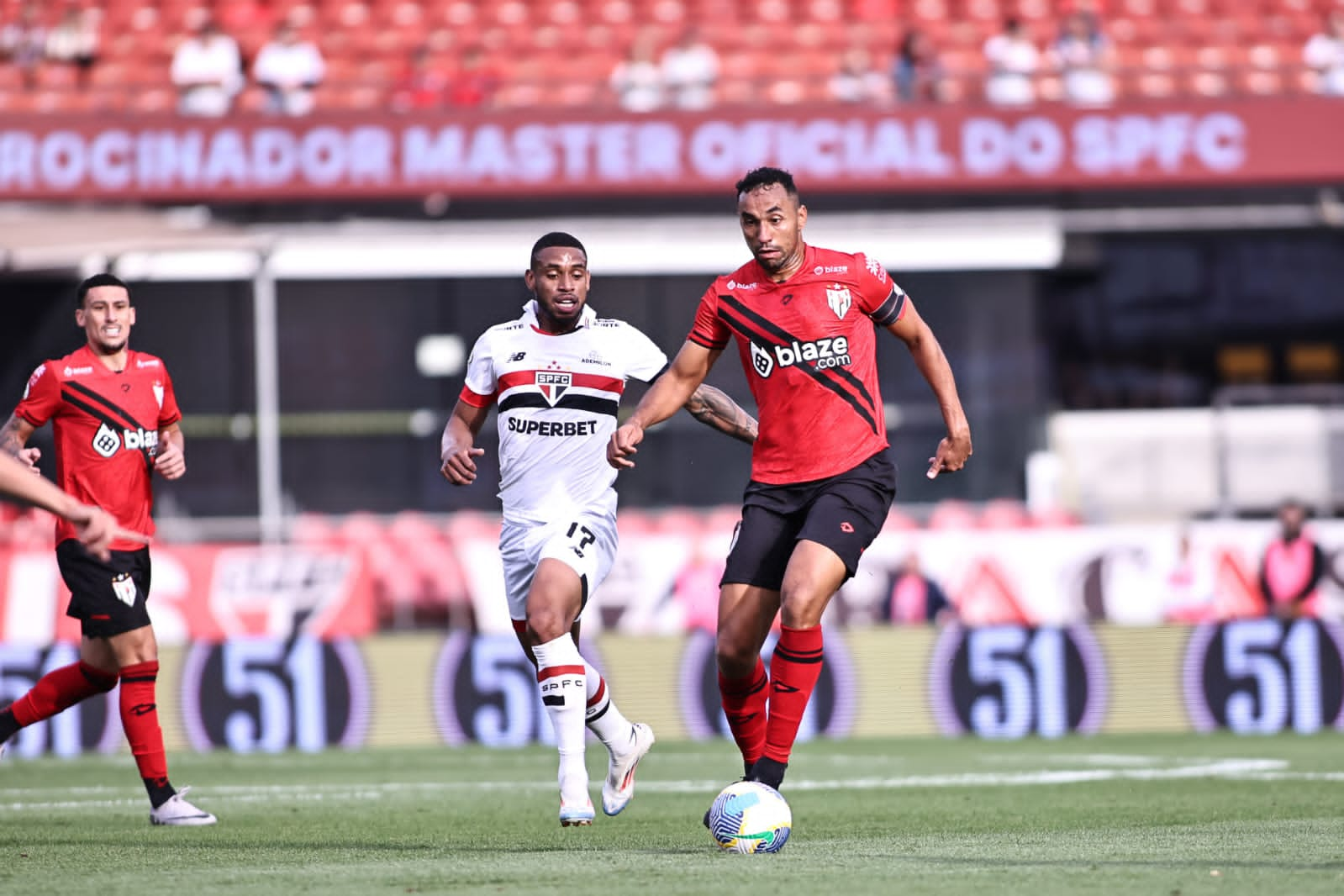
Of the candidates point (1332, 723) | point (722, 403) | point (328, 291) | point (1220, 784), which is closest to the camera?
point (722, 403)

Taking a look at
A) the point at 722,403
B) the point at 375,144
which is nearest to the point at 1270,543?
the point at 375,144

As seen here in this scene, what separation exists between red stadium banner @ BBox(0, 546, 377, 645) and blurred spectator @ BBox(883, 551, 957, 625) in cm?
458

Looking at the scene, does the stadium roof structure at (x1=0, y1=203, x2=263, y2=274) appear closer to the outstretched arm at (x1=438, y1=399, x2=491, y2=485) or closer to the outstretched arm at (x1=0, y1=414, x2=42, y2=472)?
the outstretched arm at (x1=0, y1=414, x2=42, y2=472)

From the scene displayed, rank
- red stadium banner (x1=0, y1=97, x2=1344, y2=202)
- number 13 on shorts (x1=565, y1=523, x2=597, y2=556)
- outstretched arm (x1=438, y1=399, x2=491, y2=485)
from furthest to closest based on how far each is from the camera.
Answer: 1. red stadium banner (x1=0, y1=97, x2=1344, y2=202)
2. number 13 on shorts (x1=565, y1=523, x2=597, y2=556)
3. outstretched arm (x1=438, y1=399, x2=491, y2=485)

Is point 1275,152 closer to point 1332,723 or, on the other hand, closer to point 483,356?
point 1332,723

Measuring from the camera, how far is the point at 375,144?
20.5 meters

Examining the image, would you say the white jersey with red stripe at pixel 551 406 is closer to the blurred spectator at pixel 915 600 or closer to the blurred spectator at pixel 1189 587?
the blurred spectator at pixel 915 600

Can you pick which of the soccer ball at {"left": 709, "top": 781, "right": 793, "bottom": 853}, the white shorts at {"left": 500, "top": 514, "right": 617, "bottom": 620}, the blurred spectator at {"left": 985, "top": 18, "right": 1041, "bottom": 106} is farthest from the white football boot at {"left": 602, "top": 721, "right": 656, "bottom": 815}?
the blurred spectator at {"left": 985, "top": 18, "right": 1041, "bottom": 106}

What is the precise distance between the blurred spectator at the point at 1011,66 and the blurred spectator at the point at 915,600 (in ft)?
16.9

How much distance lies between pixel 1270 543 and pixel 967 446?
1082 cm

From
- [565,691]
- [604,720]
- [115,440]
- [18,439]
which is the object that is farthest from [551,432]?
[18,439]

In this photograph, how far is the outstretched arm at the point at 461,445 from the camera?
328 inches

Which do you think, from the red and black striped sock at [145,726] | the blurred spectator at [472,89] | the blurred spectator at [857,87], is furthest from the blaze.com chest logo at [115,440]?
the blurred spectator at [857,87]

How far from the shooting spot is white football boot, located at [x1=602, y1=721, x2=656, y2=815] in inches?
335
